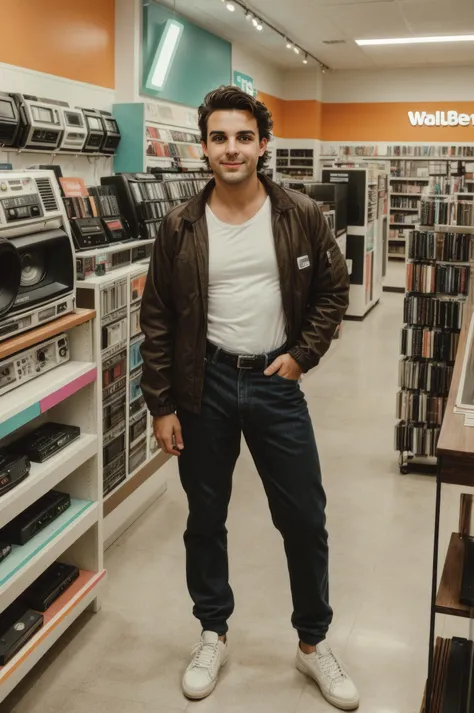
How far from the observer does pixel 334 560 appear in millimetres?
3266

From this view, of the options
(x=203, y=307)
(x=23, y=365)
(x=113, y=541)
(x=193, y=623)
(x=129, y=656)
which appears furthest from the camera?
(x=113, y=541)

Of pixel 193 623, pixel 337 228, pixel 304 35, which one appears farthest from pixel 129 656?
pixel 304 35

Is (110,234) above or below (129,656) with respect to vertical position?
above

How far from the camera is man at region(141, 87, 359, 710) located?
2.08 meters

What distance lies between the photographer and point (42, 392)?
2.34 metres

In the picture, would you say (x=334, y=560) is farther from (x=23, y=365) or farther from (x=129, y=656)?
(x=23, y=365)

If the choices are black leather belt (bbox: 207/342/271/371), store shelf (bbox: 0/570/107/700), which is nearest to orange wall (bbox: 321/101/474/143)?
store shelf (bbox: 0/570/107/700)

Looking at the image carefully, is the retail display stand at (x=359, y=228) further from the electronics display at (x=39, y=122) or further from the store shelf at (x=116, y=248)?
the store shelf at (x=116, y=248)

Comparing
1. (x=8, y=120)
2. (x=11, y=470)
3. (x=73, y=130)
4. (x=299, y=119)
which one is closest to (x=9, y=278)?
(x=11, y=470)

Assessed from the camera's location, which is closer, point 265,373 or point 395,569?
point 265,373

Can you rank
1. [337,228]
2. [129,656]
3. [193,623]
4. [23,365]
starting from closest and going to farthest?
[23,365]
[129,656]
[193,623]
[337,228]

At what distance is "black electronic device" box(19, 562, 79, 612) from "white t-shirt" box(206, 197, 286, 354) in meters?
1.11

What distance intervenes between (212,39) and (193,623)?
911 centimetres

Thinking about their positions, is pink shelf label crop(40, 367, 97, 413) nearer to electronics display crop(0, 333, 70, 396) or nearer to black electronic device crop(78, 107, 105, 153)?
electronics display crop(0, 333, 70, 396)
